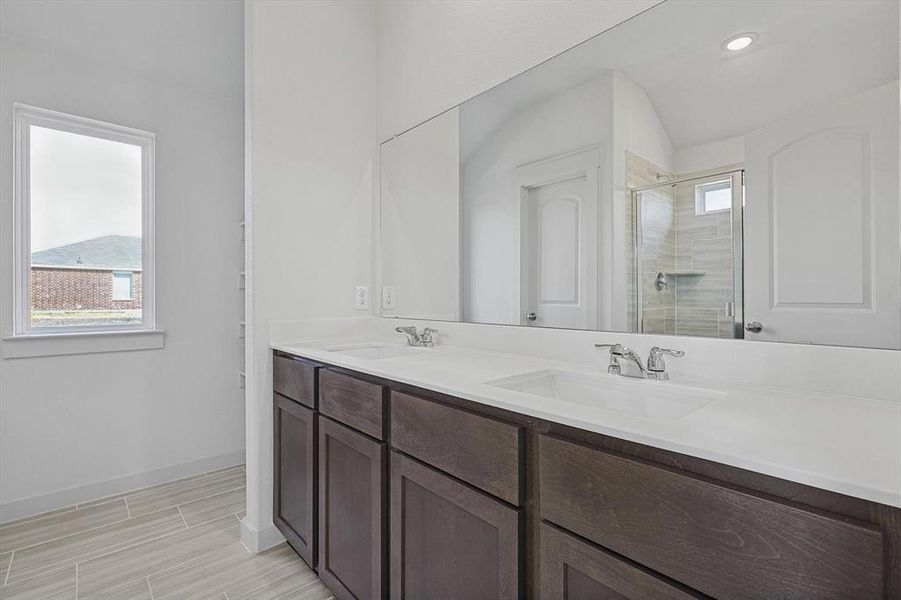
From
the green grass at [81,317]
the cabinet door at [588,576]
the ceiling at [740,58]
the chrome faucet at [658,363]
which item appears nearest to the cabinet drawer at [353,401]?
the cabinet door at [588,576]

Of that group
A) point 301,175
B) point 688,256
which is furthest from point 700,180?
point 301,175

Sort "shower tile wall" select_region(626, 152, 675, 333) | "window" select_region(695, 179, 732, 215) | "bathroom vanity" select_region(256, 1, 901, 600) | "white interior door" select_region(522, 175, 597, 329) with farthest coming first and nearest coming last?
"white interior door" select_region(522, 175, 597, 329) → "shower tile wall" select_region(626, 152, 675, 333) → "window" select_region(695, 179, 732, 215) → "bathroom vanity" select_region(256, 1, 901, 600)

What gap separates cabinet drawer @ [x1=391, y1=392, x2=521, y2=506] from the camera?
92 centimetres

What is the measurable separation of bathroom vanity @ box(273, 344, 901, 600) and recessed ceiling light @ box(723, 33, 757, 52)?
85 centimetres

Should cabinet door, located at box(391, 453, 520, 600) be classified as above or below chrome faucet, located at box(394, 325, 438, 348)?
below

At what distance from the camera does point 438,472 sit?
1098 millimetres

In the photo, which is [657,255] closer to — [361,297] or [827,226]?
[827,226]

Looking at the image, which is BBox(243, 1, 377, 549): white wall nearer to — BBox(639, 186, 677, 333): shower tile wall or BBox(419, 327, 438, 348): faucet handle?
BBox(419, 327, 438, 348): faucet handle

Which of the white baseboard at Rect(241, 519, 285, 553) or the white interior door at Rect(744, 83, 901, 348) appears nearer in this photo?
the white interior door at Rect(744, 83, 901, 348)

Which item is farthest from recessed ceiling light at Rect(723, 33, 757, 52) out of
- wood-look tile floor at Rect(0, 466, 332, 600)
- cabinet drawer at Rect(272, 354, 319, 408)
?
wood-look tile floor at Rect(0, 466, 332, 600)

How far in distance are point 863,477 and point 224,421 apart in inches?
125

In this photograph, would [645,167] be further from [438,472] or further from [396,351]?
[396,351]

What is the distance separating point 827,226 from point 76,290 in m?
3.27

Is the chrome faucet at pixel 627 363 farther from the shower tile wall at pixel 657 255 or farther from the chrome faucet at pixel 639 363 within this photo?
the shower tile wall at pixel 657 255
